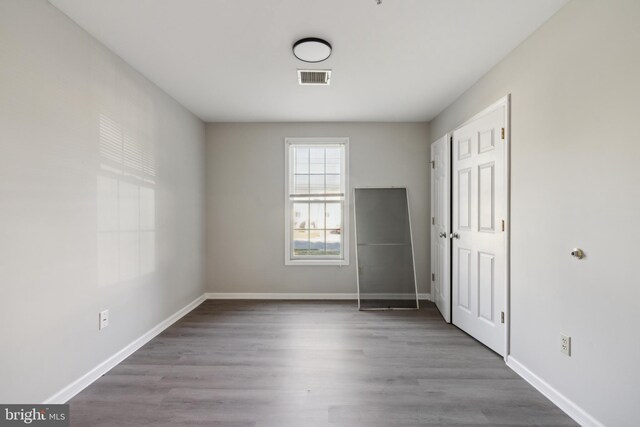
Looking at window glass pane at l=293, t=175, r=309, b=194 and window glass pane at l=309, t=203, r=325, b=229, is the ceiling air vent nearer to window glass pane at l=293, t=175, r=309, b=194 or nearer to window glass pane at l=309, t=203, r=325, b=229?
window glass pane at l=293, t=175, r=309, b=194

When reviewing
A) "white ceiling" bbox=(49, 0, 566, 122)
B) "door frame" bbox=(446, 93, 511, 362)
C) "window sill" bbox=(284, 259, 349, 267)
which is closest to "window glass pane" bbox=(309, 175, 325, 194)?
"window sill" bbox=(284, 259, 349, 267)

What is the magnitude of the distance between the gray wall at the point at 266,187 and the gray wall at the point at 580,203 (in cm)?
202

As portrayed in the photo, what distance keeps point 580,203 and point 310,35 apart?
2.07 meters

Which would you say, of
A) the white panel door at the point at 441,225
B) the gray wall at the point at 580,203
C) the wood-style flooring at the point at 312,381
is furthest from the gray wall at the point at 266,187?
the gray wall at the point at 580,203

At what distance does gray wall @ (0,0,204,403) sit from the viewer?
1696 mm

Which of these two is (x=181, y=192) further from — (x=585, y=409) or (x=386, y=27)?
(x=585, y=409)

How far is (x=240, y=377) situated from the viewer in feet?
7.66

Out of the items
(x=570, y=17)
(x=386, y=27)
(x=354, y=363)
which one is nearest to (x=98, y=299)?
(x=354, y=363)

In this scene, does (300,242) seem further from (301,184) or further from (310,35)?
(310,35)

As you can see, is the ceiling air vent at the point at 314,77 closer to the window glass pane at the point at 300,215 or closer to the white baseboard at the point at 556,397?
the window glass pane at the point at 300,215

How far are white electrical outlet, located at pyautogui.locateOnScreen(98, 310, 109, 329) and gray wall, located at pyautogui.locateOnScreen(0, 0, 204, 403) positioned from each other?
0.06 meters

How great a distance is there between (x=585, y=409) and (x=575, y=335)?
0.41 m

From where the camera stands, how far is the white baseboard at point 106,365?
6.57ft

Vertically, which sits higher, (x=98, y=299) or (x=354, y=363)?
(x=98, y=299)
